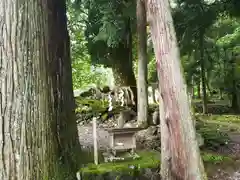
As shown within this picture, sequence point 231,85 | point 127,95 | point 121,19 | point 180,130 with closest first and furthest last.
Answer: point 180,130, point 121,19, point 127,95, point 231,85

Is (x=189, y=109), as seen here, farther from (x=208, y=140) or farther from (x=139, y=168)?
(x=208, y=140)

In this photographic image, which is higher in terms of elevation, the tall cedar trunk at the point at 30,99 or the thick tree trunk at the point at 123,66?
the thick tree trunk at the point at 123,66

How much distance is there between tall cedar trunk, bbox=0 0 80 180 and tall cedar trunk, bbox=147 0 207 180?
1.51 meters

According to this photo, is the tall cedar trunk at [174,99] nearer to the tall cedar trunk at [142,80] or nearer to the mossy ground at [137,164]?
the mossy ground at [137,164]

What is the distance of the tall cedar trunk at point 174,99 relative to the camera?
391 cm

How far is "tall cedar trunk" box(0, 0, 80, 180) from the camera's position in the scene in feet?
12.0

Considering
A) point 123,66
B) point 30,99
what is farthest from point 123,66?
point 30,99

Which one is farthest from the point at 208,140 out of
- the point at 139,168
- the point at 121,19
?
the point at 121,19

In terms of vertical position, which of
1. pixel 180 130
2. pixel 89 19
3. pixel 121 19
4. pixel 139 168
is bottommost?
pixel 139 168

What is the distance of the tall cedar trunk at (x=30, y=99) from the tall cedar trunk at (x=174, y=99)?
59.3 inches

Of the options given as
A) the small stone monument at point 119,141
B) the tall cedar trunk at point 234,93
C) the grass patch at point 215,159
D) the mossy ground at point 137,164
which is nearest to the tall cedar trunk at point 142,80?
the mossy ground at point 137,164

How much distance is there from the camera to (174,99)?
391cm

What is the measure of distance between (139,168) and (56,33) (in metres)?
2.50

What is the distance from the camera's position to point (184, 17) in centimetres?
1029
